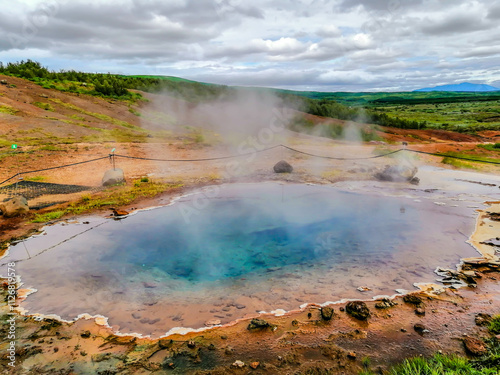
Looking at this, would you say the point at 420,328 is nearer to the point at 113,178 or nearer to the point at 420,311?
the point at 420,311

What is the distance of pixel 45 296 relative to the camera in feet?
15.3

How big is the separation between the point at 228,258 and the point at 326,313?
2.26m

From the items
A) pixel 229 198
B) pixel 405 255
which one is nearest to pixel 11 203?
pixel 229 198

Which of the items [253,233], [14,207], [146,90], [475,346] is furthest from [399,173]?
[146,90]

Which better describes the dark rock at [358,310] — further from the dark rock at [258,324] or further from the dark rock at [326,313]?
the dark rock at [258,324]

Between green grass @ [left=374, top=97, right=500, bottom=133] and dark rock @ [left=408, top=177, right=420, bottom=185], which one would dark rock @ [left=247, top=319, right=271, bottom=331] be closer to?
dark rock @ [left=408, top=177, right=420, bottom=185]

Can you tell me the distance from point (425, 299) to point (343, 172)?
849cm

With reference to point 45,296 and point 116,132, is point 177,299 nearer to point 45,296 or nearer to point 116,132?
point 45,296

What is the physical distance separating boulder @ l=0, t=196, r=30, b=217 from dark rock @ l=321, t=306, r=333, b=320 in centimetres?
756

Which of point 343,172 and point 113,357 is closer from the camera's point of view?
point 113,357

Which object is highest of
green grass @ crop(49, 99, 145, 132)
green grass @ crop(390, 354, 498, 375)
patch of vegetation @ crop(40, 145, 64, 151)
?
green grass @ crop(49, 99, 145, 132)

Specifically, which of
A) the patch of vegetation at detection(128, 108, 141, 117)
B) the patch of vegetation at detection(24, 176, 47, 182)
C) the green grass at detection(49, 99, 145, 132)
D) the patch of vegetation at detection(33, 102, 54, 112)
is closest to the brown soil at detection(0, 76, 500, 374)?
the patch of vegetation at detection(24, 176, 47, 182)

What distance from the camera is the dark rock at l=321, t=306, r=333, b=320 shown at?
4.14 m

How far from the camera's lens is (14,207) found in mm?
7715
